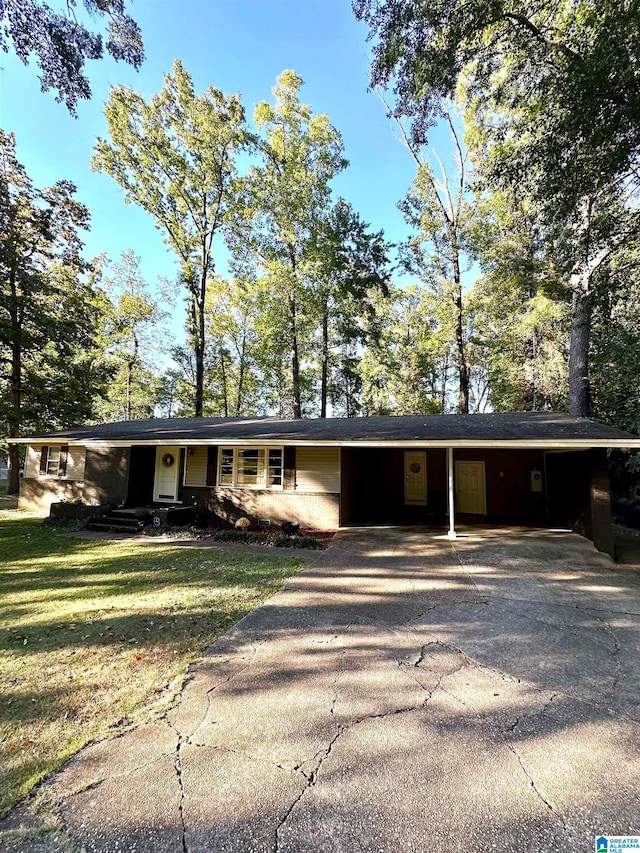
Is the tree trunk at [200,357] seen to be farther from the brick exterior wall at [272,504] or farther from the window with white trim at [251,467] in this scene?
the brick exterior wall at [272,504]

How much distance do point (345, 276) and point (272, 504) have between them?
13452 millimetres

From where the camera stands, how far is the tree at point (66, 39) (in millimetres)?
5891

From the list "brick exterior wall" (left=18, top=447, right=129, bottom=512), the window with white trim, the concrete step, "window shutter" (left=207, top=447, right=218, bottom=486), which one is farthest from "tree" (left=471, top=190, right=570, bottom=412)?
"brick exterior wall" (left=18, top=447, right=129, bottom=512)

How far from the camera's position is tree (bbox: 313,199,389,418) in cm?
1877

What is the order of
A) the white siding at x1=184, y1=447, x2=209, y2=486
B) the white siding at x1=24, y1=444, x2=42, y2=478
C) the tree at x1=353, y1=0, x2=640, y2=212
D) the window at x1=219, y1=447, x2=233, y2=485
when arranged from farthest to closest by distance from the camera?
the white siding at x1=24, y1=444, x2=42, y2=478 < the white siding at x1=184, y1=447, x2=209, y2=486 < the window at x1=219, y1=447, x2=233, y2=485 < the tree at x1=353, y1=0, x2=640, y2=212

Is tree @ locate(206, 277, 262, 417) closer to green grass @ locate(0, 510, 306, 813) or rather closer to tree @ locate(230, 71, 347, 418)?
tree @ locate(230, 71, 347, 418)

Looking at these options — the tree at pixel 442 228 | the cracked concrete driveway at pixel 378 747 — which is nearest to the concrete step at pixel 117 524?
the cracked concrete driveway at pixel 378 747

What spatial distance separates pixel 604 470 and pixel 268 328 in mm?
17048

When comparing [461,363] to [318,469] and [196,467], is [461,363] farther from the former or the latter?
[196,467]

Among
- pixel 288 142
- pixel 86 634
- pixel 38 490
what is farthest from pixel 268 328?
pixel 86 634

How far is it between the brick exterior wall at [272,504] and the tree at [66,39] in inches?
340

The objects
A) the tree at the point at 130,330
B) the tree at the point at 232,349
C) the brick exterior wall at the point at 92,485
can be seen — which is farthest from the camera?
the tree at the point at 130,330

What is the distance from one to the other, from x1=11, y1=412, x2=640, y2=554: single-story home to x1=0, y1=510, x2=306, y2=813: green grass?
2794mm

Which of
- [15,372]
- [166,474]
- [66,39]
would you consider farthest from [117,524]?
[15,372]
